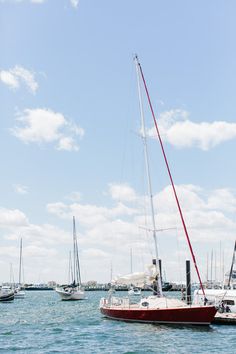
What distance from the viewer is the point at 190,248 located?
138 feet

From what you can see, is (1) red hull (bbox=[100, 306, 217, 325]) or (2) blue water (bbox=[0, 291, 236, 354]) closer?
(2) blue water (bbox=[0, 291, 236, 354])

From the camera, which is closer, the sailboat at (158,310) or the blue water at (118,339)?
the blue water at (118,339)

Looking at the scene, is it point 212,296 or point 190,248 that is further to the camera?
point 212,296

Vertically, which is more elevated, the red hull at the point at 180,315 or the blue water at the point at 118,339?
the red hull at the point at 180,315

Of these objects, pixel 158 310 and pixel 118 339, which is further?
pixel 158 310

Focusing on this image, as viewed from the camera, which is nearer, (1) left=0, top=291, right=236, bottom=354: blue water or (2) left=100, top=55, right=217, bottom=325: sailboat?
(1) left=0, top=291, right=236, bottom=354: blue water

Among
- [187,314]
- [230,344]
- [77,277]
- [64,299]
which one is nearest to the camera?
[230,344]

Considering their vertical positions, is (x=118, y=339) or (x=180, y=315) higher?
(x=180, y=315)

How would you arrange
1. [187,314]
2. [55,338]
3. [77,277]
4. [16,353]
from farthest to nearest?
1. [77,277]
2. [187,314]
3. [55,338]
4. [16,353]

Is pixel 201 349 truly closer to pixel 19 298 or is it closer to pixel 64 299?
pixel 64 299

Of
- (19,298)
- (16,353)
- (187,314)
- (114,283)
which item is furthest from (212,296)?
(19,298)

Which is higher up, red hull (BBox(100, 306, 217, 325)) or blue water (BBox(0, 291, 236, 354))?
red hull (BBox(100, 306, 217, 325))

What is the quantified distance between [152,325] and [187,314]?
10.3ft

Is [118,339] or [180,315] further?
[180,315]
